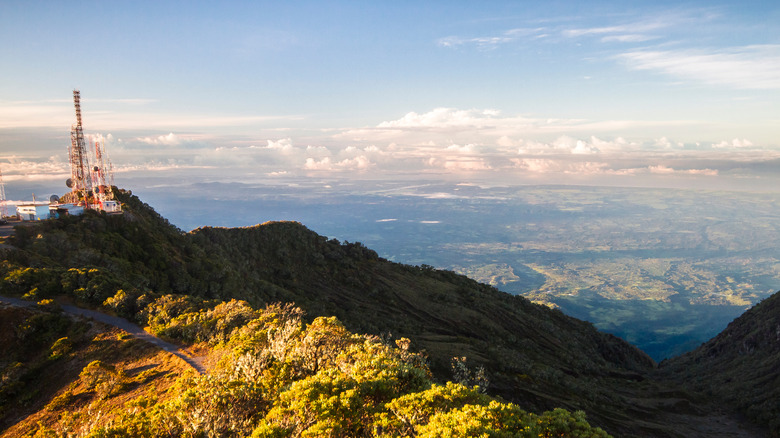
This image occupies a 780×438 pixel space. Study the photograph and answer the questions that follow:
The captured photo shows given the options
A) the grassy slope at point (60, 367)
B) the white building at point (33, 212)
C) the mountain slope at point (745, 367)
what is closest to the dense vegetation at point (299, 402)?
the grassy slope at point (60, 367)

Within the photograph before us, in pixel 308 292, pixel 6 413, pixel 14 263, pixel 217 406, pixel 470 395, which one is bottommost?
pixel 308 292

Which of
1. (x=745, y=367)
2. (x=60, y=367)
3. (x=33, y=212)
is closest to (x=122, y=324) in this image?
(x=60, y=367)

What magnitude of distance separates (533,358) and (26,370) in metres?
59.4

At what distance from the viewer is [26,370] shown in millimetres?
23125

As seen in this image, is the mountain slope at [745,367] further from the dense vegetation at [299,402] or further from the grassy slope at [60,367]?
the grassy slope at [60,367]

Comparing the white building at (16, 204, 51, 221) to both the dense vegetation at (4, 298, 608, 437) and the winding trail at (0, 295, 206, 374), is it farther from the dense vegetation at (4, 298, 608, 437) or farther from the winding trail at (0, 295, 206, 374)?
the dense vegetation at (4, 298, 608, 437)

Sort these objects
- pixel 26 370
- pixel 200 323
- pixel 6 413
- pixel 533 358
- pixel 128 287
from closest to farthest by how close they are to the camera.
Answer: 1. pixel 6 413
2. pixel 26 370
3. pixel 200 323
4. pixel 128 287
5. pixel 533 358

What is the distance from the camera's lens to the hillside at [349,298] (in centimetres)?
3328

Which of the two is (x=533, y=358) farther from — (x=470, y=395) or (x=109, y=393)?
(x=109, y=393)

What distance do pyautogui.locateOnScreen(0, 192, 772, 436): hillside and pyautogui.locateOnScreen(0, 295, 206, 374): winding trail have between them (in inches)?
30.8

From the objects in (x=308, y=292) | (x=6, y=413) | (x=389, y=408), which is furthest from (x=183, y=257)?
(x=389, y=408)

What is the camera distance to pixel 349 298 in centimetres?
6756

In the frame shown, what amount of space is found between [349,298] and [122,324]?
136 feet

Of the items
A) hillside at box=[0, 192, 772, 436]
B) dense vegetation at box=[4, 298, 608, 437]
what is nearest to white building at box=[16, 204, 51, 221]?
hillside at box=[0, 192, 772, 436]
